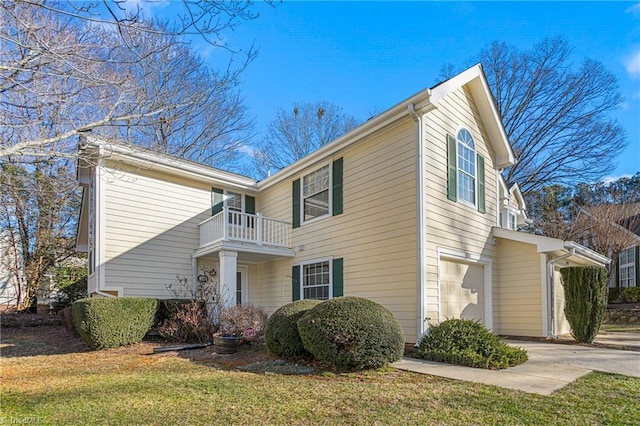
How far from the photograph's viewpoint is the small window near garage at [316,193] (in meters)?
11.3

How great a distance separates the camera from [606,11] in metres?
9.08

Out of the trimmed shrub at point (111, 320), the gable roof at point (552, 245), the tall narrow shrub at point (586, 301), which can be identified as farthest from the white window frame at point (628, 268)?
the trimmed shrub at point (111, 320)

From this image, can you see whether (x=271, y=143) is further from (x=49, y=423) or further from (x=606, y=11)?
(x=49, y=423)

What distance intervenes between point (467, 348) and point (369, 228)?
11.7 feet

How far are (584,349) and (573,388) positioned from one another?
164 inches

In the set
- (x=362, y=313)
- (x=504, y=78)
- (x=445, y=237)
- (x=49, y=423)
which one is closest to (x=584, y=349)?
(x=445, y=237)


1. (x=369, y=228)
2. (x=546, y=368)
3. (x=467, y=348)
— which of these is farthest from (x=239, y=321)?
(x=546, y=368)

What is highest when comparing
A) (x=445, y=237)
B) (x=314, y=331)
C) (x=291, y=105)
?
(x=291, y=105)

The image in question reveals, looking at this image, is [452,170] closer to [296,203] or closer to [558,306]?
[296,203]

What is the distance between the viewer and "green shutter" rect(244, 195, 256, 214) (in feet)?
45.8

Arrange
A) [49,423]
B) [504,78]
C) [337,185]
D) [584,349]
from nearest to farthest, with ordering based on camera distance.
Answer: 1. [49,423]
2. [584,349]
3. [337,185]
4. [504,78]

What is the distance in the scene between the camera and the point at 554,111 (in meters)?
22.6

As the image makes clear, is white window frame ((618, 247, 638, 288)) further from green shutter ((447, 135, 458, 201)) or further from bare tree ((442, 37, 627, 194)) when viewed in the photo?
green shutter ((447, 135, 458, 201))

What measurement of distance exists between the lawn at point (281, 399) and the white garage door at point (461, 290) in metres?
3.48
